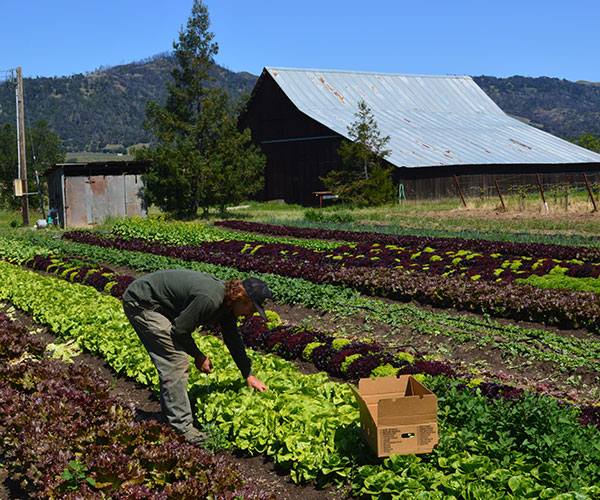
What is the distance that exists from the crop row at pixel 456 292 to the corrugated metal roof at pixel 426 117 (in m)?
21.1

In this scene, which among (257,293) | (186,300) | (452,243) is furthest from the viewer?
(452,243)

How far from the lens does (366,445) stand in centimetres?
544

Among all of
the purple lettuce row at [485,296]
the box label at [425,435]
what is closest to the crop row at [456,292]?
the purple lettuce row at [485,296]

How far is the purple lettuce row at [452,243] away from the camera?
51.9 ft

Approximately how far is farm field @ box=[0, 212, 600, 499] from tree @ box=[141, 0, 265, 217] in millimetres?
14934

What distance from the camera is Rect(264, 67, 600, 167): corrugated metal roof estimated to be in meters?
38.9

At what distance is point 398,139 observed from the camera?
1545 inches

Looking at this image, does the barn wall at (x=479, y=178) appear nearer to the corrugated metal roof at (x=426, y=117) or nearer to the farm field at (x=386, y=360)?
the corrugated metal roof at (x=426, y=117)

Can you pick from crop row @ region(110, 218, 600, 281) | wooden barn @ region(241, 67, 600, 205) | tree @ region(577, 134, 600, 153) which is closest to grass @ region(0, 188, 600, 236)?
wooden barn @ region(241, 67, 600, 205)

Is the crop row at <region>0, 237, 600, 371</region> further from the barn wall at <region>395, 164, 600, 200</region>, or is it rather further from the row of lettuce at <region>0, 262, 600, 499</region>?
the barn wall at <region>395, 164, 600, 200</region>

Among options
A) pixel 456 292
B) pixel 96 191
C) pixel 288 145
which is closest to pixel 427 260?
pixel 456 292

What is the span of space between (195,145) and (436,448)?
1180 inches

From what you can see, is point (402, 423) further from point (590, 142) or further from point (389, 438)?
point (590, 142)

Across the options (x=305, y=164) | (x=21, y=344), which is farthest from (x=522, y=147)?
(x=21, y=344)
